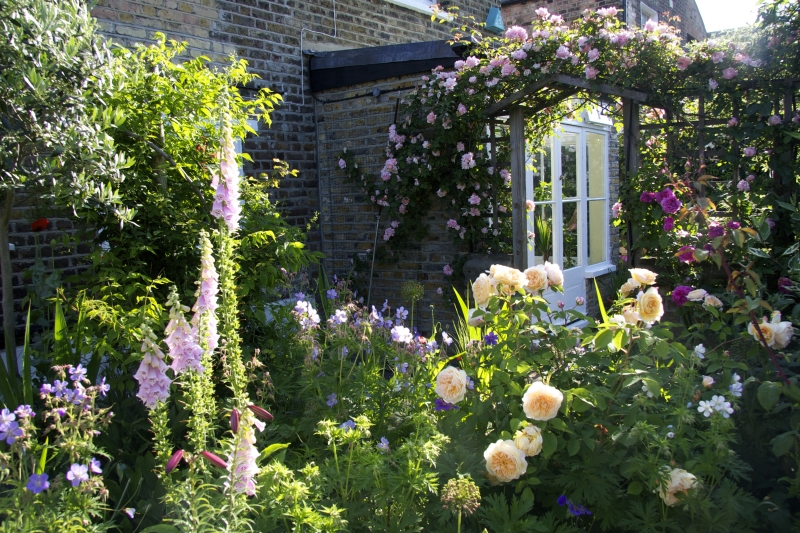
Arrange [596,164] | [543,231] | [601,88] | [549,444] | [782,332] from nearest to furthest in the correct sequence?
1. [549,444]
2. [782,332]
3. [601,88]
4. [543,231]
5. [596,164]

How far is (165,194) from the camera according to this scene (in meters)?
2.88

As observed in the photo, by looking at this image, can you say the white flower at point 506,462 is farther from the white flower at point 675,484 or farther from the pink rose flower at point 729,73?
the pink rose flower at point 729,73

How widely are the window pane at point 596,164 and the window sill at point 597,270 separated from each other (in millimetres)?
856

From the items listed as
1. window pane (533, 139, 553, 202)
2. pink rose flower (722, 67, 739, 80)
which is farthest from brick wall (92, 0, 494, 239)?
pink rose flower (722, 67, 739, 80)

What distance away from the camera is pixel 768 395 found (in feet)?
5.99

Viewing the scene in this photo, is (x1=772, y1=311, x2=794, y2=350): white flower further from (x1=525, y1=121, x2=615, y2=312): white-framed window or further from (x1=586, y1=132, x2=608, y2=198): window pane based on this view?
(x1=586, y1=132, x2=608, y2=198): window pane

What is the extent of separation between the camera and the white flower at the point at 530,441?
5.81 feet

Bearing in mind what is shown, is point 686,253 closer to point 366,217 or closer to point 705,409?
point 705,409

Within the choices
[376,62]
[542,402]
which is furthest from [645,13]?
[542,402]

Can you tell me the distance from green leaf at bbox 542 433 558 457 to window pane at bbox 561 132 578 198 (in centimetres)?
507

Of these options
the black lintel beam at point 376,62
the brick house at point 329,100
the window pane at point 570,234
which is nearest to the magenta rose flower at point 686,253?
the brick house at point 329,100

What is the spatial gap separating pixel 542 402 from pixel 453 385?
319 mm

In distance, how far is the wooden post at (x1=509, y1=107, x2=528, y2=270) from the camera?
478cm

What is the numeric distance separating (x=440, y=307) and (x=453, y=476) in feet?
11.9
